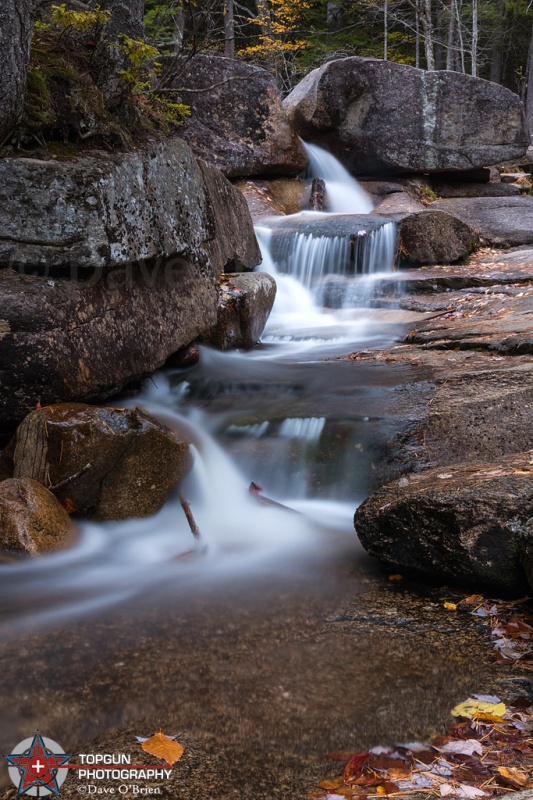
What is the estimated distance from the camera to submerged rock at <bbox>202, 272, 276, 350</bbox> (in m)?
7.68

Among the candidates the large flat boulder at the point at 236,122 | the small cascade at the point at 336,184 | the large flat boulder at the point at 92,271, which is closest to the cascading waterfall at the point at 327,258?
the small cascade at the point at 336,184

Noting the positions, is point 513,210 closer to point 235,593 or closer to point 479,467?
point 479,467

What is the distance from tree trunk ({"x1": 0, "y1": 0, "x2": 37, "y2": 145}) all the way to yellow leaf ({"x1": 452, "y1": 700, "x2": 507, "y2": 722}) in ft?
15.1

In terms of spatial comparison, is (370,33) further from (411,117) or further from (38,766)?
(38,766)

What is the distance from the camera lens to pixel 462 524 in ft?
11.7

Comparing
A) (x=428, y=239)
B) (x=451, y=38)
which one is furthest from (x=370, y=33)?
(x=428, y=239)

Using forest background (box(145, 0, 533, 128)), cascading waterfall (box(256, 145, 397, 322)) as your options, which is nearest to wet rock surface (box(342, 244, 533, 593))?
cascading waterfall (box(256, 145, 397, 322))

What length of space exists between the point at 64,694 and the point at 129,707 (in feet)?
1.05

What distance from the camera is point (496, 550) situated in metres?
3.48

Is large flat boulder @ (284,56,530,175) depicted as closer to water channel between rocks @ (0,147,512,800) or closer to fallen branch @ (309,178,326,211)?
fallen branch @ (309,178,326,211)

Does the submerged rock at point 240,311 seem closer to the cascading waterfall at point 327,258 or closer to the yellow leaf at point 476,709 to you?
the cascading waterfall at point 327,258

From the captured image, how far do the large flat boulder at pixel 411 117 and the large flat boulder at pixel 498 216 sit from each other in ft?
5.10

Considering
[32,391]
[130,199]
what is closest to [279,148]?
[130,199]

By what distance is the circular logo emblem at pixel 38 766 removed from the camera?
88.3 inches
